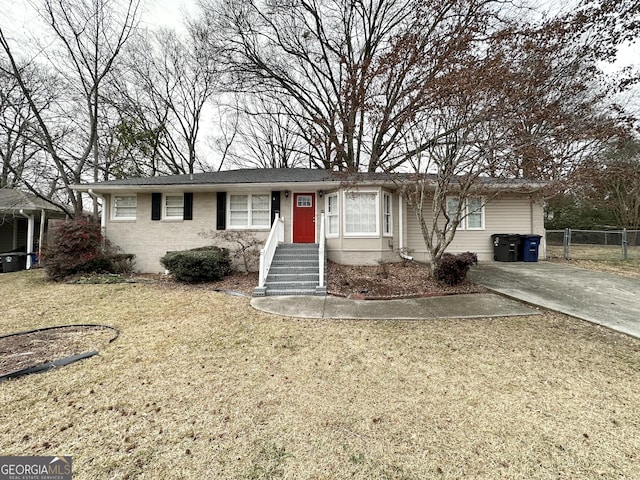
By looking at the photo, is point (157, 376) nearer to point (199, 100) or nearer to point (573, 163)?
point (573, 163)

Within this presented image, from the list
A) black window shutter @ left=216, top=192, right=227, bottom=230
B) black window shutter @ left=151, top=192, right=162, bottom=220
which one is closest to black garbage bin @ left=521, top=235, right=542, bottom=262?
black window shutter @ left=216, top=192, right=227, bottom=230

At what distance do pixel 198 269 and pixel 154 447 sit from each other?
6.44m

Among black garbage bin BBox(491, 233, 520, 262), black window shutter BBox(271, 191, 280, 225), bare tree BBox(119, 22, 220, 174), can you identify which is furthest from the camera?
bare tree BBox(119, 22, 220, 174)

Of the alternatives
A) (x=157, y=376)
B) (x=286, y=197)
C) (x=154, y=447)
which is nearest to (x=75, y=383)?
(x=157, y=376)

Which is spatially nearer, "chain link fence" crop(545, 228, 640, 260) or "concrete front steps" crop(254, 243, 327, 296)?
"concrete front steps" crop(254, 243, 327, 296)

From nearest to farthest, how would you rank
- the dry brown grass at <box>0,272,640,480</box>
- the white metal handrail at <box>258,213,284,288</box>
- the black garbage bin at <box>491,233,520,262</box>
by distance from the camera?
the dry brown grass at <box>0,272,640,480</box> < the white metal handrail at <box>258,213,284,288</box> < the black garbage bin at <box>491,233,520,262</box>

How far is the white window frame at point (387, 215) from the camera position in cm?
938

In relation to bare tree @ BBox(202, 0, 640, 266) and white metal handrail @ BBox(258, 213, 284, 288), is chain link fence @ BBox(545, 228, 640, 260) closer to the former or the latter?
bare tree @ BBox(202, 0, 640, 266)

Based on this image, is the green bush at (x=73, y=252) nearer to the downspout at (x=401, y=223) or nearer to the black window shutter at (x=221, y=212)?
the black window shutter at (x=221, y=212)

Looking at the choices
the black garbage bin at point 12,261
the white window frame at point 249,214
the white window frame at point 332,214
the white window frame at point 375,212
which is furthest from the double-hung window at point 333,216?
the black garbage bin at point 12,261

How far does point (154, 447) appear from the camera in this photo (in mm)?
1932

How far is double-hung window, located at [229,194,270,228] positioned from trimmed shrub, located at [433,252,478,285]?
605cm

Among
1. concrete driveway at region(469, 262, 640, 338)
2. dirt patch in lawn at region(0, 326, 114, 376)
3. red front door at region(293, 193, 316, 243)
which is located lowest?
dirt patch in lawn at region(0, 326, 114, 376)

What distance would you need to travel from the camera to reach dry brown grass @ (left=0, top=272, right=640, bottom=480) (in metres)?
1.80
